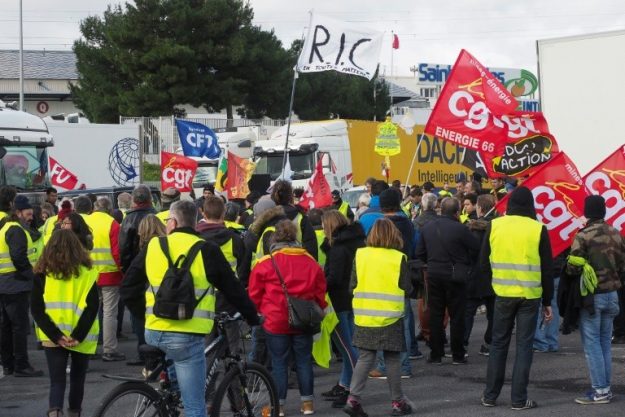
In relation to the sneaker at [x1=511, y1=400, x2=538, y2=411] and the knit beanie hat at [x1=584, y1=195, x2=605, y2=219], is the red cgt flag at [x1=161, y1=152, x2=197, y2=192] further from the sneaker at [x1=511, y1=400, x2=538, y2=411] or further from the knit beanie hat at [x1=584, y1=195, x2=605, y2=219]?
the sneaker at [x1=511, y1=400, x2=538, y2=411]

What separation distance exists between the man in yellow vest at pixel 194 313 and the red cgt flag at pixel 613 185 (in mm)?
4778

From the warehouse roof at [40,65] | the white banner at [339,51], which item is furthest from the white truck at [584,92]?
the warehouse roof at [40,65]

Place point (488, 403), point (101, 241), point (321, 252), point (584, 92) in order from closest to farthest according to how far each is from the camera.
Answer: point (488, 403)
point (321, 252)
point (101, 241)
point (584, 92)

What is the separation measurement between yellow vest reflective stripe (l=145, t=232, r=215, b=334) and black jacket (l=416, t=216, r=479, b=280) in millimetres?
4851

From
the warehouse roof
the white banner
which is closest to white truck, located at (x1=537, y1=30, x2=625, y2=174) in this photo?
the white banner

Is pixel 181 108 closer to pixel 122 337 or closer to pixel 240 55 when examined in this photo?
pixel 240 55

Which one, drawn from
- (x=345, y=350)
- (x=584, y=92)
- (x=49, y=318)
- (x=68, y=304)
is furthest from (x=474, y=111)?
(x=49, y=318)

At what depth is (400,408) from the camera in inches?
353

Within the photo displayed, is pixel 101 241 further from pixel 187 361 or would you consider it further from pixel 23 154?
pixel 23 154

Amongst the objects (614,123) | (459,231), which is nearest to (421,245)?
(459,231)

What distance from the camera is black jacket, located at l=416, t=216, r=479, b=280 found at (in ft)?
37.2

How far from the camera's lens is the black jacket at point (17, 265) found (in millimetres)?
10844

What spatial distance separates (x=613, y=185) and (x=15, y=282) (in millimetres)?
5939

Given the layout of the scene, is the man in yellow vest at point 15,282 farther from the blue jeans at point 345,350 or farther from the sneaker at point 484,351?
the sneaker at point 484,351
